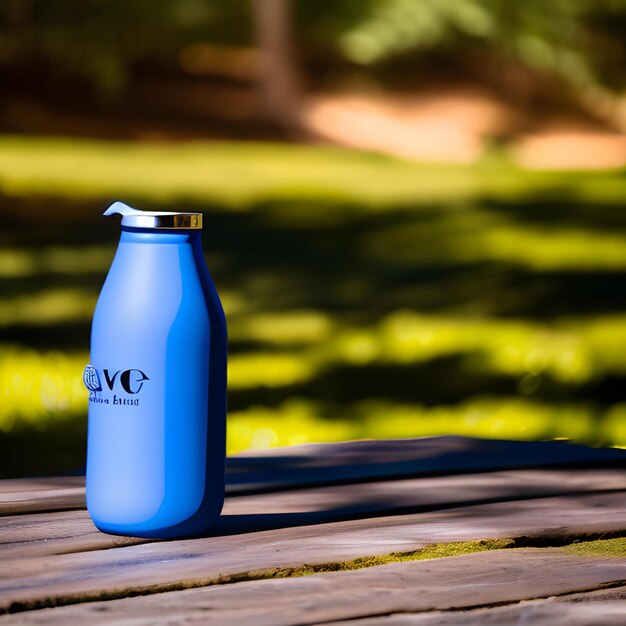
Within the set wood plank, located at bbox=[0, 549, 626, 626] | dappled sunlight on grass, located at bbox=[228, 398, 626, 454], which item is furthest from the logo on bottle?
dappled sunlight on grass, located at bbox=[228, 398, 626, 454]

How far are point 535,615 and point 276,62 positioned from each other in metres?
20.4

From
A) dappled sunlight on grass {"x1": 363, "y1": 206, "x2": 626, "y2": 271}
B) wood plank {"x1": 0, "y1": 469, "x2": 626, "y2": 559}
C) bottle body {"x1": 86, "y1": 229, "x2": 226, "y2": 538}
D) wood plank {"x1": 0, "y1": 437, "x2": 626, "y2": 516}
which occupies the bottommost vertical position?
wood plank {"x1": 0, "y1": 469, "x2": 626, "y2": 559}

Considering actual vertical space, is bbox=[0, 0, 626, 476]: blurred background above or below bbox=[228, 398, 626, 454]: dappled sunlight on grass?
above

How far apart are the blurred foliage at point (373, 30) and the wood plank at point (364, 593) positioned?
2051 centimetres

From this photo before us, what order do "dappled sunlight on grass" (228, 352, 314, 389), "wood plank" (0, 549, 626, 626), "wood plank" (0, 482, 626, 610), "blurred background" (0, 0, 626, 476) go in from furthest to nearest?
"dappled sunlight on grass" (228, 352, 314, 389)
"blurred background" (0, 0, 626, 476)
"wood plank" (0, 482, 626, 610)
"wood plank" (0, 549, 626, 626)

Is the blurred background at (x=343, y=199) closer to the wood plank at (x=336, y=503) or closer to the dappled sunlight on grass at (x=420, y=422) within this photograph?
the dappled sunlight on grass at (x=420, y=422)

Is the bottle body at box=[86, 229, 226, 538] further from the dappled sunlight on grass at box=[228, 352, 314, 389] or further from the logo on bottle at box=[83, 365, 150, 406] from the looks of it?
the dappled sunlight on grass at box=[228, 352, 314, 389]

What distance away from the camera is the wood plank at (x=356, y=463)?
254 cm

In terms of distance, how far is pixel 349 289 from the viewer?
33.4 feet

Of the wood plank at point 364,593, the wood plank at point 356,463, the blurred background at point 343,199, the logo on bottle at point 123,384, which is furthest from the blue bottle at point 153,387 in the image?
the blurred background at point 343,199

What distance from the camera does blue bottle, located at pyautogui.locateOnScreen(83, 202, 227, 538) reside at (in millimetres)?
2271

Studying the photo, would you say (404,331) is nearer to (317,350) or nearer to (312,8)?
(317,350)

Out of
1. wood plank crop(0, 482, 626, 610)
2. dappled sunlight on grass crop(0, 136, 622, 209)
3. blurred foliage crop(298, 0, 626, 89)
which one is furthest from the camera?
blurred foliage crop(298, 0, 626, 89)

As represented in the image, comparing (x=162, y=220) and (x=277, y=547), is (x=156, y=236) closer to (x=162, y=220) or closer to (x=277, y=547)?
(x=162, y=220)
